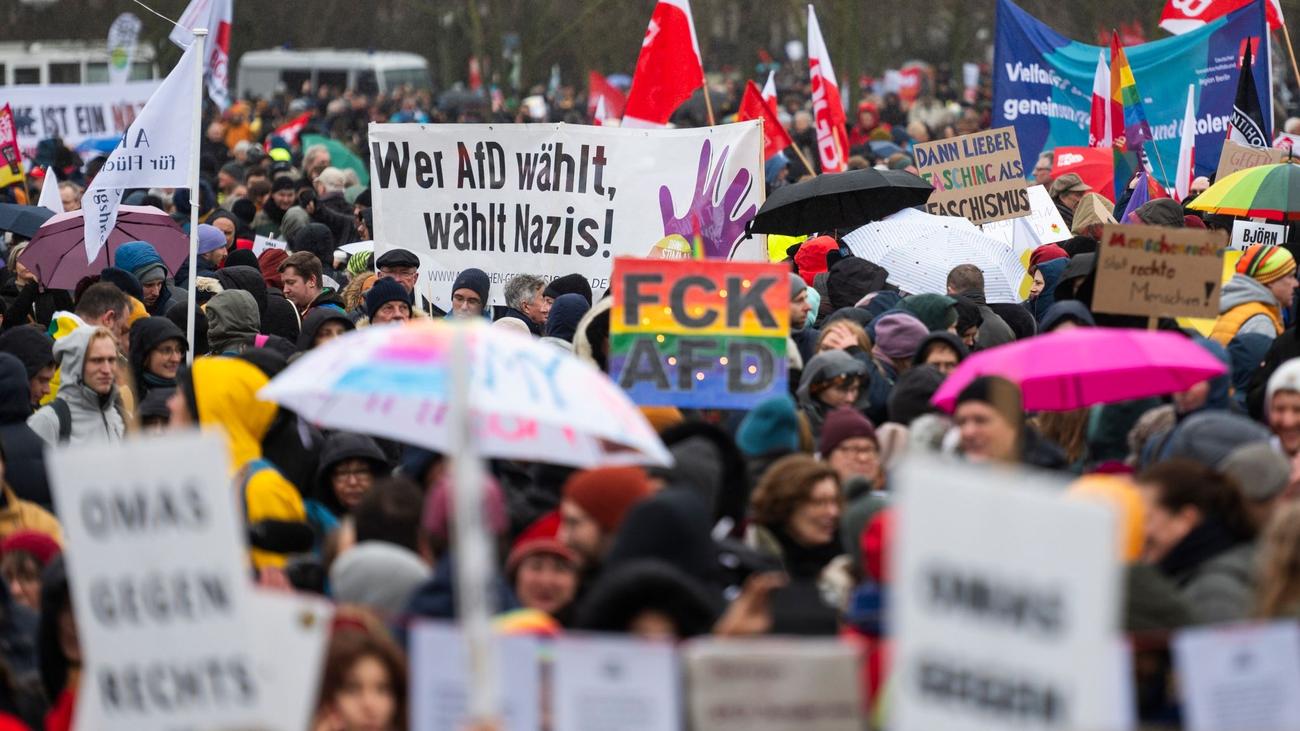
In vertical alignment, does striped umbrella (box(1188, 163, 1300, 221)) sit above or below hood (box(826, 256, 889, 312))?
above

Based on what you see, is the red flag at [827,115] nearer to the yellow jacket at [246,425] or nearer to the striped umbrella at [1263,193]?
the striped umbrella at [1263,193]

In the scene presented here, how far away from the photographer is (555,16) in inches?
1695

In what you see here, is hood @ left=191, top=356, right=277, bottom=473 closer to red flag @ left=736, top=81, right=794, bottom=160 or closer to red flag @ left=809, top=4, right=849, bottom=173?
red flag @ left=736, top=81, right=794, bottom=160

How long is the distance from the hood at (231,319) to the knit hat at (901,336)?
2899mm

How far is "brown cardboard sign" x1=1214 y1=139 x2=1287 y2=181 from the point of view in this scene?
12125mm

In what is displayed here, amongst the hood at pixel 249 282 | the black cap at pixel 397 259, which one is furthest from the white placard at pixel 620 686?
the hood at pixel 249 282

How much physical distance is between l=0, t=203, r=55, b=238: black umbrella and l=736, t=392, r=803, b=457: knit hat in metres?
7.24

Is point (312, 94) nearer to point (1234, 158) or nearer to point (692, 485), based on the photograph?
point (1234, 158)

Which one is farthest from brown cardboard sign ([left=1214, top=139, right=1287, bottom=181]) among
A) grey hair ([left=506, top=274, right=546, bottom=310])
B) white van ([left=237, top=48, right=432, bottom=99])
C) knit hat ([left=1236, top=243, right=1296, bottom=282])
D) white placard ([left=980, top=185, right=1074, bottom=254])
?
white van ([left=237, top=48, right=432, bottom=99])

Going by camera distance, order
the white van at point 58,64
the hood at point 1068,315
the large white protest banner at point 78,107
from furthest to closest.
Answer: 1. the white van at point 58,64
2. the large white protest banner at point 78,107
3. the hood at point 1068,315

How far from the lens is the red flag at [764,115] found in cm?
1441

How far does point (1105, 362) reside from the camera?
244 inches

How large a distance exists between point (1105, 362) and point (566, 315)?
10.7 ft

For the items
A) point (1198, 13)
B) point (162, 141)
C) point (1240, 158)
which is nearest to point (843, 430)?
point (162, 141)
